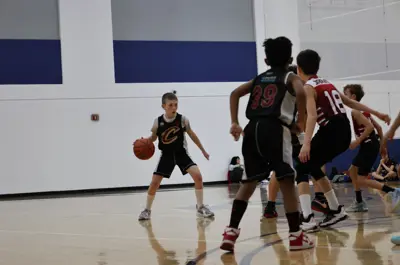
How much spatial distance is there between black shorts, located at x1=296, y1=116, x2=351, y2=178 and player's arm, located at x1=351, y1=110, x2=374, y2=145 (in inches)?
54.4

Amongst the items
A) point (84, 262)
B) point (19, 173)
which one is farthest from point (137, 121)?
point (84, 262)

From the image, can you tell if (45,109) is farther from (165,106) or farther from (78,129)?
(165,106)

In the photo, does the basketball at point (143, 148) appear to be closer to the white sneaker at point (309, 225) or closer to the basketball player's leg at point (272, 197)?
the basketball player's leg at point (272, 197)

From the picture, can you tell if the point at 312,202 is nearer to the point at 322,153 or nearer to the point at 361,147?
the point at 322,153

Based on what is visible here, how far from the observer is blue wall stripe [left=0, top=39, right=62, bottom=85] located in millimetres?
15891

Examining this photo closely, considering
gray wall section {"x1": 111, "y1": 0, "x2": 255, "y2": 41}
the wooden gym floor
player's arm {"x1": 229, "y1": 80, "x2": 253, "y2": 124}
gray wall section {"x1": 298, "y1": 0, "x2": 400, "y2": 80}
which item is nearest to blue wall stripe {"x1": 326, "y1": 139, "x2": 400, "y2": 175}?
gray wall section {"x1": 298, "y1": 0, "x2": 400, "y2": 80}

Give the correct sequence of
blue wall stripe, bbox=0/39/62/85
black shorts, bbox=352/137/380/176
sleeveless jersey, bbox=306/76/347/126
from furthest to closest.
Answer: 1. blue wall stripe, bbox=0/39/62/85
2. black shorts, bbox=352/137/380/176
3. sleeveless jersey, bbox=306/76/347/126

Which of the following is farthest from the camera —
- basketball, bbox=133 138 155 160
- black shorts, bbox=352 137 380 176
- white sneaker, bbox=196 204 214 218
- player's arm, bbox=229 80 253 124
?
basketball, bbox=133 138 155 160

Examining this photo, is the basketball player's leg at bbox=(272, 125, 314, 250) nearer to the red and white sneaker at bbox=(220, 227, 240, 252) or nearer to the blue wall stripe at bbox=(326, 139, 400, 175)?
the red and white sneaker at bbox=(220, 227, 240, 252)

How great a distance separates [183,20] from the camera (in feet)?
57.2

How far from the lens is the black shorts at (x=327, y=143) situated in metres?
5.97

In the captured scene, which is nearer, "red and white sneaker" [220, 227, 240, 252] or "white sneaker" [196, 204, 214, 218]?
"red and white sneaker" [220, 227, 240, 252]

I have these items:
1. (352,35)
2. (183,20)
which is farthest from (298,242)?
(183,20)

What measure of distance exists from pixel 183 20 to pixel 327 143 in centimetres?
1201
